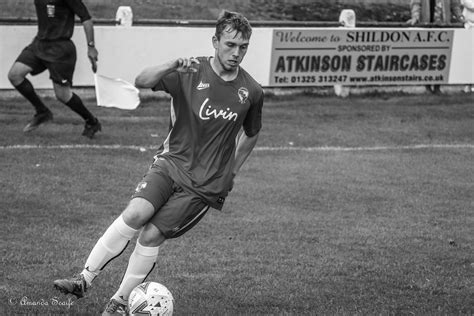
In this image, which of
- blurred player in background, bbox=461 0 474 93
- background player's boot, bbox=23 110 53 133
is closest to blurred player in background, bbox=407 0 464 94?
blurred player in background, bbox=461 0 474 93

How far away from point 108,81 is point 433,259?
5.85 m

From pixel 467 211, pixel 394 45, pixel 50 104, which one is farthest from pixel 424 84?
pixel 467 211

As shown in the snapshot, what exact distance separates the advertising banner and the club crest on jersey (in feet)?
32.6

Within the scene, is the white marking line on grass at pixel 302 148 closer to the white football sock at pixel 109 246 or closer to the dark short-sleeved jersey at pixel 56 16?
the dark short-sleeved jersey at pixel 56 16

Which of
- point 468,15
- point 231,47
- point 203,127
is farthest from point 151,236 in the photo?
point 468,15

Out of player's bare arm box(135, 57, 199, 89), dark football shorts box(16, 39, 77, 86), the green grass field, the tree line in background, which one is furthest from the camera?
the tree line in background

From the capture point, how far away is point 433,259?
7730 millimetres

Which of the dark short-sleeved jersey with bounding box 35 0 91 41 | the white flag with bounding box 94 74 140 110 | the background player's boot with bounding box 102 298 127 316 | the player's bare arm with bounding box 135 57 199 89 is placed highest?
the player's bare arm with bounding box 135 57 199 89

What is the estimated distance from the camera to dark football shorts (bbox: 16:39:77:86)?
38.9 ft

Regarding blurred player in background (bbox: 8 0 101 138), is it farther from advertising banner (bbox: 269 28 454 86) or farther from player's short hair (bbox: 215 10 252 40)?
player's short hair (bbox: 215 10 252 40)

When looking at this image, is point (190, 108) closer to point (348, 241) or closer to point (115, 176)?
point (348, 241)

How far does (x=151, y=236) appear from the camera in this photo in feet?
19.2

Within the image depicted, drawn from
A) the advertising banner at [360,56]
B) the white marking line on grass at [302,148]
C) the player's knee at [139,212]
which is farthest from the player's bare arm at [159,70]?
the advertising banner at [360,56]

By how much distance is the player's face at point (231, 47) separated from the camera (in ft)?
19.3
